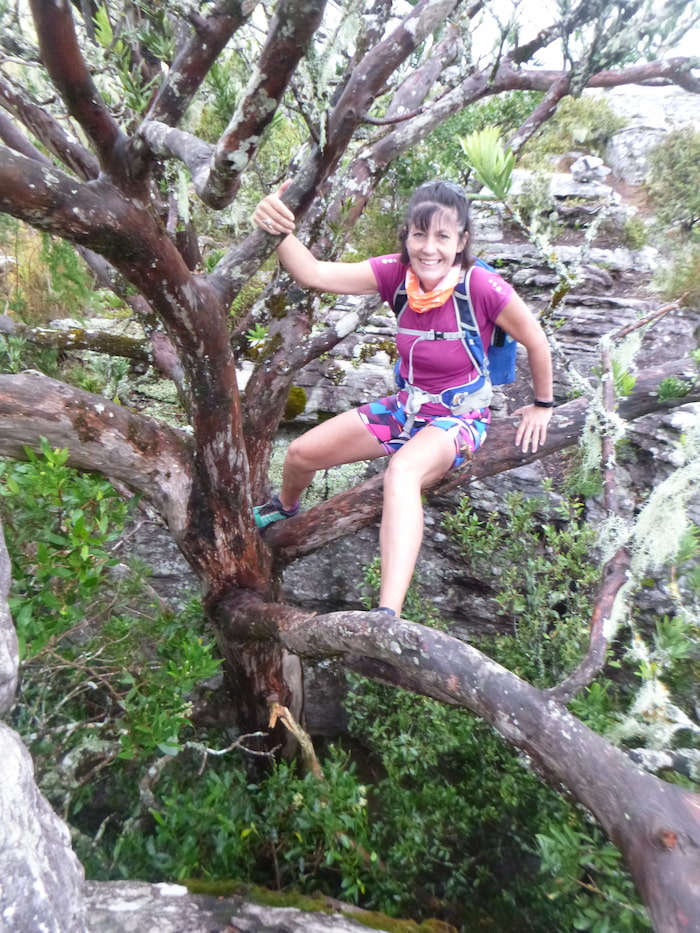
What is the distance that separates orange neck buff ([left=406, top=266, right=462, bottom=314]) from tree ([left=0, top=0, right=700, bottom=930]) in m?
0.65

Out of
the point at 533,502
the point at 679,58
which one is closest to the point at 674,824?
the point at 533,502

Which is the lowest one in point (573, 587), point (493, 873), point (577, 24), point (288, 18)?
point (493, 873)

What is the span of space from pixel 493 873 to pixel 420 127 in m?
4.79

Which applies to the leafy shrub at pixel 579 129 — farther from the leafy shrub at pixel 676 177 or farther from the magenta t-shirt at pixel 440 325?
the magenta t-shirt at pixel 440 325

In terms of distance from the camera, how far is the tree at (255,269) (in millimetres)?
1629

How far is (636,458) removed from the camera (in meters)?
4.67

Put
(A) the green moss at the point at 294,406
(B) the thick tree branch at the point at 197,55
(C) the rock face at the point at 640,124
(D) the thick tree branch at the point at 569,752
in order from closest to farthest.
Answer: (D) the thick tree branch at the point at 569,752
(B) the thick tree branch at the point at 197,55
(A) the green moss at the point at 294,406
(C) the rock face at the point at 640,124

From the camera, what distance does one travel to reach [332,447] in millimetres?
3197

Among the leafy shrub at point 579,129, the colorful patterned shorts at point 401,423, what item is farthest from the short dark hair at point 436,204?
the leafy shrub at point 579,129

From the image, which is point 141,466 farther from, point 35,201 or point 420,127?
point 420,127

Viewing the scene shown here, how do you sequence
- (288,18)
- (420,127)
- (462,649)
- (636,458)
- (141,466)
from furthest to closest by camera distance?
(636,458) < (420,127) < (141,466) < (462,649) < (288,18)

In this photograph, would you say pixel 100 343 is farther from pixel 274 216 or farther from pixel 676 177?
pixel 676 177

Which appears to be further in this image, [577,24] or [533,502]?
[533,502]

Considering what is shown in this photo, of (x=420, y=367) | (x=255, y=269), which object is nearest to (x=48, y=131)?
(x=255, y=269)
